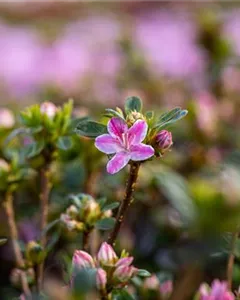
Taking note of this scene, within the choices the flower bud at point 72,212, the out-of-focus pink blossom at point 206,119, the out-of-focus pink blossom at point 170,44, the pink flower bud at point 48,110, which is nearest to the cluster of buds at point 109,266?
the flower bud at point 72,212

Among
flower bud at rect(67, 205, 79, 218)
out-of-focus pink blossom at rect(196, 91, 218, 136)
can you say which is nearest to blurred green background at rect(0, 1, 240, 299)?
out-of-focus pink blossom at rect(196, 91, 218, 136)

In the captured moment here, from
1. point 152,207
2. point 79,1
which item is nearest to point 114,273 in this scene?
point 152,207

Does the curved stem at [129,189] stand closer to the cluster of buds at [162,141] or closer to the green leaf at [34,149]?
the cluster of buds at [162,141]

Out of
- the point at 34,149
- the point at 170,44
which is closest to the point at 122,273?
the point at 34,149

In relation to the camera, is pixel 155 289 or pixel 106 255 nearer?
pixel 106 255

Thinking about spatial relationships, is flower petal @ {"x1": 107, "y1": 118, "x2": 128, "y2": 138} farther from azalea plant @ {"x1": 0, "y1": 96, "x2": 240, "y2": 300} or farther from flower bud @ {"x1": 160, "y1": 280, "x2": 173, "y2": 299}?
flower bud @ {"x1": 160, "y1": 280, "x2": 173, "y2": 299}

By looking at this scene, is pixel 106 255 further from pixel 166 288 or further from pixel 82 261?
pixel 166 288

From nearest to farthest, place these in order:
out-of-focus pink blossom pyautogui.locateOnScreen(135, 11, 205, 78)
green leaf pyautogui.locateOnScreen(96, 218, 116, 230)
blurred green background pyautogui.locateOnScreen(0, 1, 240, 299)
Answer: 1. green leaf pyautogui.locateOnScreen(96, 218, 116, 230)
2. blurred green background pyautogui.locateOnScreen(0, 1, 240, 299)
3. out-of-focus pink blossom pyautogui.locateOnScreen(135, 11, 205, 78)
